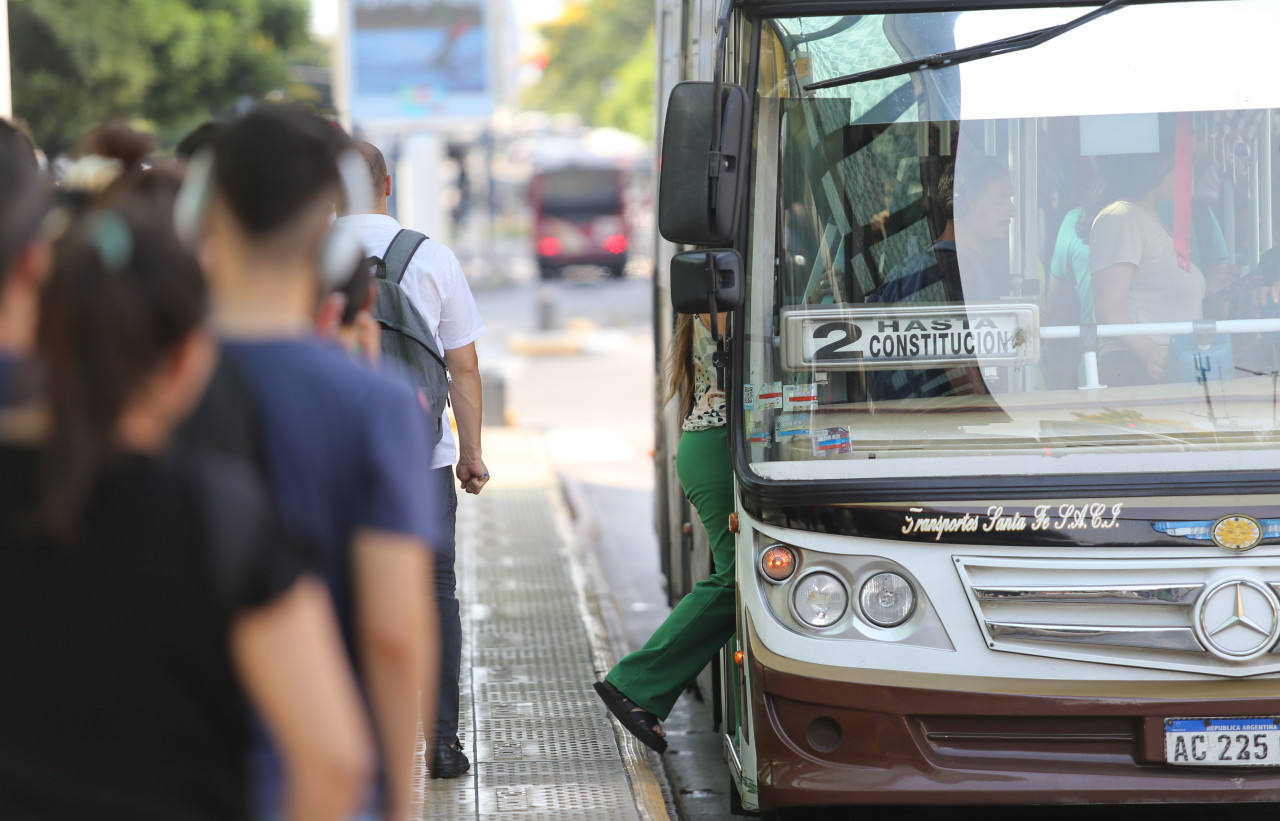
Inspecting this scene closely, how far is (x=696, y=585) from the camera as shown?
4719mm

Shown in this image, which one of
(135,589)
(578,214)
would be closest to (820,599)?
(135,589)

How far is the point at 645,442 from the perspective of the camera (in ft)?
46.8

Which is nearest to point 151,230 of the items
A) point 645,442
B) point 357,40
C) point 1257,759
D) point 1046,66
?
point 1046,66

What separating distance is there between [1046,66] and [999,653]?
1.62m

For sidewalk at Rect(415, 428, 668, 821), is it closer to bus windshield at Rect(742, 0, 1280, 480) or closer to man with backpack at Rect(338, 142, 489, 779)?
man with backpack at Rect(338, 142, 489, 779)

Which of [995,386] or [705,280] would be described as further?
[995,386]

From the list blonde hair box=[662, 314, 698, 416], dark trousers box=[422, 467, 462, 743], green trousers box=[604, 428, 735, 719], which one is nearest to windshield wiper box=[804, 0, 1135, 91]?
blonde hair box=[662, 314, 698, 416]

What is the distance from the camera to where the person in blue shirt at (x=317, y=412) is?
1.93m

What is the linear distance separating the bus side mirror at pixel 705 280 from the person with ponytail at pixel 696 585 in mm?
618

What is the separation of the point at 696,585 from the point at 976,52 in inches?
74.2

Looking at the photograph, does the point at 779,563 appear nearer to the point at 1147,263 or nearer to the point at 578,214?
the point at 1147,263

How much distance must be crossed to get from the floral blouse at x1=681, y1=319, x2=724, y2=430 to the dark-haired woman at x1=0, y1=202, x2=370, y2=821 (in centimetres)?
283

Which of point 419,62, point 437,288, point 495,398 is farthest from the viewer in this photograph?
point 419,62

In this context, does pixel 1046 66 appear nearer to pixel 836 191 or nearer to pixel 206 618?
pixel 836 191
